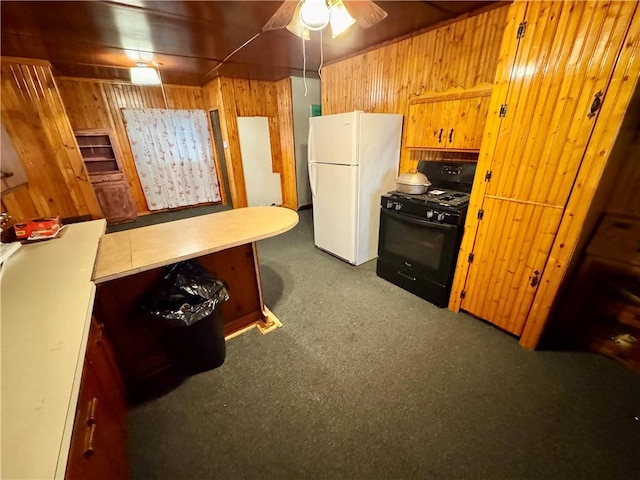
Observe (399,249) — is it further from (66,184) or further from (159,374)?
(66,184)

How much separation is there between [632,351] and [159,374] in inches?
122

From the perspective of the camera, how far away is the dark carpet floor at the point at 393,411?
1265 mm

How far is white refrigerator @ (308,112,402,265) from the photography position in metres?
2.65

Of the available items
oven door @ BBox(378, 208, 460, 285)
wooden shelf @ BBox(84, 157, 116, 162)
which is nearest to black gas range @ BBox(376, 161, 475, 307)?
oven door @ BBox(378, 208, 460, 285)

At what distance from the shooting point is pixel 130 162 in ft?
15.7

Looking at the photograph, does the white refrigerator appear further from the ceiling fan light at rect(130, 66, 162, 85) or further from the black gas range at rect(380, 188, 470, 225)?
the ceiling fan light at rect(130, 66, 162, 85)

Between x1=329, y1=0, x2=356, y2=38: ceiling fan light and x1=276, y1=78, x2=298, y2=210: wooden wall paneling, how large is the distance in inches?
132

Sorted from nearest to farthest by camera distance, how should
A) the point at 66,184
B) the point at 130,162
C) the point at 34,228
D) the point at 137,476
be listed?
the point at 137,476 < the point at 34,228 < the point at 66,184 < the point at 130,162

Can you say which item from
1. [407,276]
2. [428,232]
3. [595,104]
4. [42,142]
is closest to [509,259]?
[428,232]

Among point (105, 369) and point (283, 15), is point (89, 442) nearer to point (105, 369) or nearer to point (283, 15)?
point (105, 369)

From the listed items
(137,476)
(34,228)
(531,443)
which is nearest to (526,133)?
(531,443)

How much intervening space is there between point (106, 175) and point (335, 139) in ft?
13.9

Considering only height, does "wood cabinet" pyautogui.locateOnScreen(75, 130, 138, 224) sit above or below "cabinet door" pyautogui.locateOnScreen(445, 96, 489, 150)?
below

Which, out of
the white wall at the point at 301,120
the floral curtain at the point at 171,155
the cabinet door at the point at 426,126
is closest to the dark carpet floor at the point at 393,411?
the cabinet door at the point at 426,126
